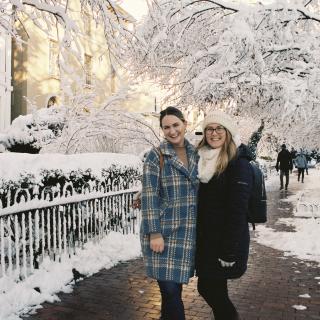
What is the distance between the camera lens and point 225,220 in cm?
304

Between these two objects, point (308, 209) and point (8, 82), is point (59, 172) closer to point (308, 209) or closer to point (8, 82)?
point (308, 209)

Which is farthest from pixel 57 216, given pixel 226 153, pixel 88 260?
pixel 226 153

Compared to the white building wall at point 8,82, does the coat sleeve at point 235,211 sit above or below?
below

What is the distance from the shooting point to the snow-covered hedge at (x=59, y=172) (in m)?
5.03

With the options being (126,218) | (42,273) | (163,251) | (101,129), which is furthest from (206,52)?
(163,251)

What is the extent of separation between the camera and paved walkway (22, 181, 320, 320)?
4.35 m

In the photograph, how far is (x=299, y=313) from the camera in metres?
4.39

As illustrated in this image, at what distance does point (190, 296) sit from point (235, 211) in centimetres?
224

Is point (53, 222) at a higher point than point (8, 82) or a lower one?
lower

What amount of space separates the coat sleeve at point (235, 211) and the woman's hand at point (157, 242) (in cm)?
44

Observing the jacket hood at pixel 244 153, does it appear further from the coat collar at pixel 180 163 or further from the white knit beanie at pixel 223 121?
the coat collar at pixel 180 163

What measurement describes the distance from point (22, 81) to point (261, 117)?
12109mm

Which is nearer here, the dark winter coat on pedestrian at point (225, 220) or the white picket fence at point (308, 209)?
the dark winter coat on pedestrian at point (225, 220)

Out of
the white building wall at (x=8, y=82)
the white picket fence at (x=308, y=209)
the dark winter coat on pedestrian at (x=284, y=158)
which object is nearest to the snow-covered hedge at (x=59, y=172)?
the white picket fence at (x=308, y=209)
